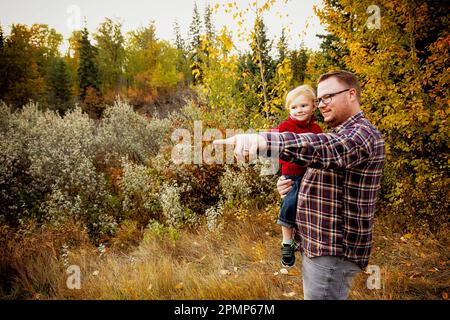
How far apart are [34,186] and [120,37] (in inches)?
1262

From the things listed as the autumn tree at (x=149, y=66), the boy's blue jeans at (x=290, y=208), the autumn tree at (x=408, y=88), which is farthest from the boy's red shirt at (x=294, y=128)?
the autumn tree at (x=149, y=66)

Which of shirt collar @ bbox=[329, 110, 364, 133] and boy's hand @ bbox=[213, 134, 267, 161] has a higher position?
shirt collar @ bbox=[329, 110, 364, 133]

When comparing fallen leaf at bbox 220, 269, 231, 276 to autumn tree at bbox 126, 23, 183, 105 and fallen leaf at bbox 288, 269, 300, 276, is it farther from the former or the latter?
autumn tree at bbox 126, 23, 183, 105

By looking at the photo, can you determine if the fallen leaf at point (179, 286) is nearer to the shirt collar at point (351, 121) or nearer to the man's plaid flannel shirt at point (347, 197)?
the man's plaid flannel shirt at point (347, 197)

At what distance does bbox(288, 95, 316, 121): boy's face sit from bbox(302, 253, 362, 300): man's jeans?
4.35ft

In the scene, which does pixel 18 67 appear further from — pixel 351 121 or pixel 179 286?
pixel 351 121

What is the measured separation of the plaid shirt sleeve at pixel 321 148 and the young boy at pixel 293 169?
2.95 feet

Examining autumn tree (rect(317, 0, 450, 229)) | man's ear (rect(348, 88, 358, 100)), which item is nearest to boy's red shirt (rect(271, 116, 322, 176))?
man's ear (rect(348, 88, 358, 100))

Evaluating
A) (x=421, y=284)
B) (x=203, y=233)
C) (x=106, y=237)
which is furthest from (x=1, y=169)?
(x=421, y=284)

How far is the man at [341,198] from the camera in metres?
1.45

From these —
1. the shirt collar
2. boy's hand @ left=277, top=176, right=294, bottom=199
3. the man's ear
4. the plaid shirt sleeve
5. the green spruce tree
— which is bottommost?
boy's hand @ left=277, top=176, right=294, bottom=199

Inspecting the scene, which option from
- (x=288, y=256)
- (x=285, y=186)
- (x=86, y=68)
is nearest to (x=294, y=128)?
(x=285, y=186)

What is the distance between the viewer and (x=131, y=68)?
35.5 metres

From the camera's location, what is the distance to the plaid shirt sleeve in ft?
4.17
